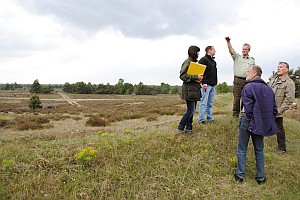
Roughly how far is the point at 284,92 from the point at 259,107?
2067 mm

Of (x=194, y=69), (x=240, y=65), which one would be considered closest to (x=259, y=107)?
(x=194, y=69)

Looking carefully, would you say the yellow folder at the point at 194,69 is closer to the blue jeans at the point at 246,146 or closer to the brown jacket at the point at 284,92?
the blue jeans at the point at 246,146

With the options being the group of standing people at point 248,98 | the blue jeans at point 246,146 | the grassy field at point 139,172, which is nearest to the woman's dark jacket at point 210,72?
the group of standing people at point 248,98

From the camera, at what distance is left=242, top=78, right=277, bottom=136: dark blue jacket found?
3.43 m

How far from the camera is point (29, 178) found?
3.28 m

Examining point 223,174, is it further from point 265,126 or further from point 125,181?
point 125,181

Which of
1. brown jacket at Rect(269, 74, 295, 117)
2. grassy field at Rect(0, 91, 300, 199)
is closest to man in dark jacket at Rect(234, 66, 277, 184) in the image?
grassy field at Rect(0, 91, 300, 199)

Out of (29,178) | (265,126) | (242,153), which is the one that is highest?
(265,126)

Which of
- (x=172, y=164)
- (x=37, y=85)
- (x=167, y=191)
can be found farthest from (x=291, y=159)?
(x=37, y=85)

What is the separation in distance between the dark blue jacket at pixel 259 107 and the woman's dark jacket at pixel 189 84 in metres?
1.27

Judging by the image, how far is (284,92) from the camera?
4938 mm

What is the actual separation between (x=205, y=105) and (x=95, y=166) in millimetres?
3477

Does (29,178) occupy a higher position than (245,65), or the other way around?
(245,65)

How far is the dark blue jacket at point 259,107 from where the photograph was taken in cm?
343
